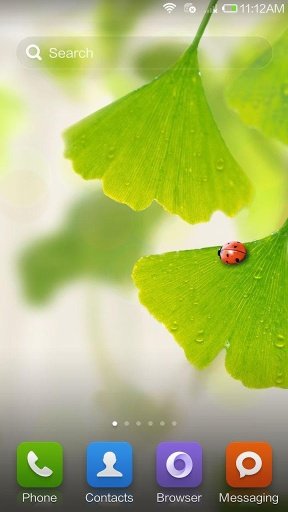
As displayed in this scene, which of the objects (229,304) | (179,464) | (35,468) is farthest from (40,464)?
(229,304)

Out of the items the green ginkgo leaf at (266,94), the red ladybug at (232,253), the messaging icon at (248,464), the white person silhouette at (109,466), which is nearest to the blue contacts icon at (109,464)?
the white person silhouette at (109,466)

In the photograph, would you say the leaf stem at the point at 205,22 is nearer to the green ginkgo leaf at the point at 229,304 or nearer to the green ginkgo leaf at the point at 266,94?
the green ginkgo leaf at the point at 266,94

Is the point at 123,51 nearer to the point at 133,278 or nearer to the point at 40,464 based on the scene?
the point at 133,278

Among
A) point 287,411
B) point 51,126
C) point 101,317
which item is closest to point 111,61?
point 51,126

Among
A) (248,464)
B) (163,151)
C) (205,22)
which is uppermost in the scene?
(205,22)

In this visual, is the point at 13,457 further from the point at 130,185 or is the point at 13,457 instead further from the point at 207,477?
the point at 130,185

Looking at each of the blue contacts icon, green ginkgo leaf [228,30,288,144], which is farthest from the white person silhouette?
green ginkgo leaf [228,30,288,144]

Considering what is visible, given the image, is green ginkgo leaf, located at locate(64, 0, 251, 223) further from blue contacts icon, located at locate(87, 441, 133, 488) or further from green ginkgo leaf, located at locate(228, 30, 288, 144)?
blue contacts icon, located at locate(87, 441, 133, 488)

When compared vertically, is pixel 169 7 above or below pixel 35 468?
above
